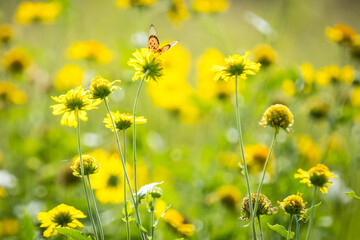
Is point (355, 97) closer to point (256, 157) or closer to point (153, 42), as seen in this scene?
point (256, 157)

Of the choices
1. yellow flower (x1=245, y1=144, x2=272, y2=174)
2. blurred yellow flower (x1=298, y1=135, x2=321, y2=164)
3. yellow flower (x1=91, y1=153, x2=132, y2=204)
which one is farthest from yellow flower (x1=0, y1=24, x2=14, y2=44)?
blurred yellow flower (x1=298, y1=135, x2=321, y2=164)

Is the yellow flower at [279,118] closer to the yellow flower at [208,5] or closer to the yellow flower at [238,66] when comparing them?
the yellow flower at [238,66]

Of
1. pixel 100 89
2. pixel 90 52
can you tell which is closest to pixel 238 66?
pixel 100 89

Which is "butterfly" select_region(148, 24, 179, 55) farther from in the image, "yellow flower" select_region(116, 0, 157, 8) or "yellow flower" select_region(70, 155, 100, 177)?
"yellow flower" select_region(116, 0, 157, 8)

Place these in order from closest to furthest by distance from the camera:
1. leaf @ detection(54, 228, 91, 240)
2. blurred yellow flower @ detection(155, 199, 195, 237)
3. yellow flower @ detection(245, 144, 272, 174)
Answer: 1. leaf @ detection(54, 228, 91, 240)
2. blurred yellow flower @ detection(155, 199, 195, 237)
3. yellow flower @ detection(245, 144, 272, 174)

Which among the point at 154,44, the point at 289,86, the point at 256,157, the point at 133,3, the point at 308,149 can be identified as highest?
the point at 133,3

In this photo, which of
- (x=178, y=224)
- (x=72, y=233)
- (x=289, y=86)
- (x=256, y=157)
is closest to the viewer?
(x=72, y=233)

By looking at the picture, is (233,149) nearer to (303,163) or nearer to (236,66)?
(303,163)
